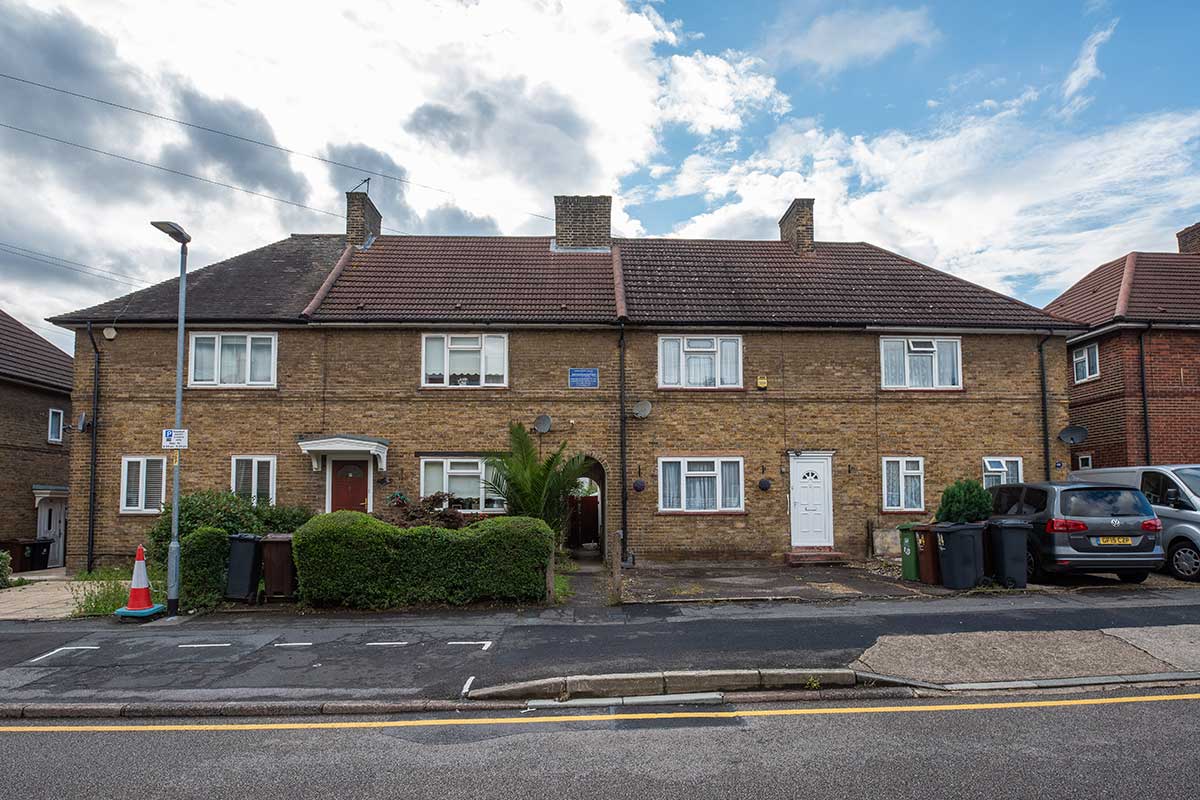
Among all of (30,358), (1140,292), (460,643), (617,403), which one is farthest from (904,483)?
(30,358)

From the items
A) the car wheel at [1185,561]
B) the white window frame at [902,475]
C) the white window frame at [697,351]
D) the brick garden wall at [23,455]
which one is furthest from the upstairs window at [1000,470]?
the brick garden wall at [23,455]

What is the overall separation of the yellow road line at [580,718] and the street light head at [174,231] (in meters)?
6.79

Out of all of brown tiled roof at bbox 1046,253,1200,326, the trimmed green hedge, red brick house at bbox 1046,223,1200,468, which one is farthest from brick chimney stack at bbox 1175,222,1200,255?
the trimmed green hedge

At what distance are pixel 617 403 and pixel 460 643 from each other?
823cm

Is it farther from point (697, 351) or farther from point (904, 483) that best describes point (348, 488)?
point (904, 483)

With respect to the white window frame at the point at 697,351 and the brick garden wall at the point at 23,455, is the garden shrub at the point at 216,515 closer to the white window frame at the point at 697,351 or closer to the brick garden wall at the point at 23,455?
the white window frame at the point at 697,351

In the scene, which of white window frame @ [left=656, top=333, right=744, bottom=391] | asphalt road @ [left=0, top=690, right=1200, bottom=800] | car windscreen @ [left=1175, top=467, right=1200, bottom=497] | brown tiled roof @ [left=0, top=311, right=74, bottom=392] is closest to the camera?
asphalt road @ [left=0, top=690, right=1200, bottom=800]

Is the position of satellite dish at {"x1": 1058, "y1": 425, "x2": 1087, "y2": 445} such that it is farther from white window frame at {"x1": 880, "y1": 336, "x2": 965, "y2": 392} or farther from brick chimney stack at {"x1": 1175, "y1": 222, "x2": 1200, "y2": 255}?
brick chimney stack at {"x1": 1175, "y1": 222, "x2": 1200, "y2": 255}

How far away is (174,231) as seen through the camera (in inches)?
422

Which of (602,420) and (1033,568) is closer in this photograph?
(1033,568)

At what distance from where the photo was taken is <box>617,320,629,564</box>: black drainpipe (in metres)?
15.8

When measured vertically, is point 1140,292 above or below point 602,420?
above

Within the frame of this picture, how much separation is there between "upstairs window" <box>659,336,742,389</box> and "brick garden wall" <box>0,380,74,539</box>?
1732cm

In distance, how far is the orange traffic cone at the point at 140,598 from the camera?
10.2m
